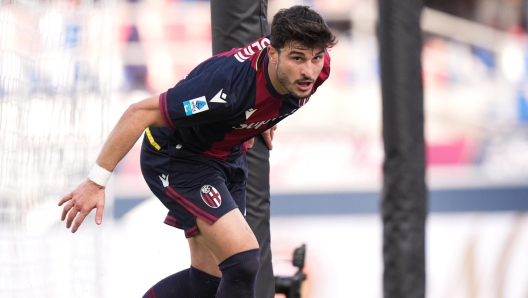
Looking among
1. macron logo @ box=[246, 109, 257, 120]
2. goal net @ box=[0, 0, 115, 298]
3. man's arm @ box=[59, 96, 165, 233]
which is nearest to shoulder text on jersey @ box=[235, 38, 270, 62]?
macron logo @ box=[246, 109, 257, 120]

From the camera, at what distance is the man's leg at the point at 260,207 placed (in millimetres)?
4023

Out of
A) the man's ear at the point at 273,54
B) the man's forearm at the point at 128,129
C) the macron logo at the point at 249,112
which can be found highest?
the man's ear at the point at 273,54

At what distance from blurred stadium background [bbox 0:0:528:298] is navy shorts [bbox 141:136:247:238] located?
105 centimetres

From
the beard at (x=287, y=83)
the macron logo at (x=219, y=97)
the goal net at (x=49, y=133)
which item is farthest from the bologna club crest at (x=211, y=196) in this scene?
the goal net at (x=49, y=133)

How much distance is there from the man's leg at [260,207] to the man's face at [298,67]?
0.97 meters

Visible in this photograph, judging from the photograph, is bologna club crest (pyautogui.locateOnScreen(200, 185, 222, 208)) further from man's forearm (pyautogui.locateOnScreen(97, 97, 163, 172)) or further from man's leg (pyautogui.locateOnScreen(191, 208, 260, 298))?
man's forearm (pyautogui.locateOnScreen(97, 97, 163, 172))

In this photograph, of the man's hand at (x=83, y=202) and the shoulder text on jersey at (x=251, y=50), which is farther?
the shoulder text on jersey at (x=251, y=50)

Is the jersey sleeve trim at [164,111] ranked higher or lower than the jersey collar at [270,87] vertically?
lower

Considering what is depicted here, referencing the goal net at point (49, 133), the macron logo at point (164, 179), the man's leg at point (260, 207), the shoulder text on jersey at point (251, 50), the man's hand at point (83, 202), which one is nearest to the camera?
the man's hand at point (83, 202)

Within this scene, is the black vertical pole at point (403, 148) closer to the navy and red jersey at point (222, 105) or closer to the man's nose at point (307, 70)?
the man's nose at point (307, 70)

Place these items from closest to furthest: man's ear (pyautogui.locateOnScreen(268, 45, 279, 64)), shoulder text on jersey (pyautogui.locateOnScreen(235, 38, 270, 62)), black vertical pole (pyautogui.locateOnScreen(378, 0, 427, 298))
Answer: black vertical pole (pyautogui.locateOnScreen(378, 0, 427, 298))
man's ear (pyautogui.locateOnScreen(268, 45, 279, 64))
shoulder text on jersey (pyautogui.locateOnScreen(235, 38, 270, 62))

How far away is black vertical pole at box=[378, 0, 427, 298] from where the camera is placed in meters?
2.81

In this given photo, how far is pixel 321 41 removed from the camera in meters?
3.05

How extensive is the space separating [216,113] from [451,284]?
433 centimetres
